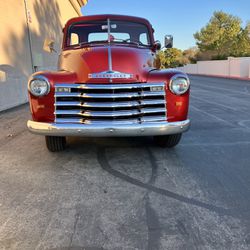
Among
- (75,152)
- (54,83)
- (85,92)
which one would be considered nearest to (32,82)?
(54,83)

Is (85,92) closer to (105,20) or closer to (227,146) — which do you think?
(105,20)

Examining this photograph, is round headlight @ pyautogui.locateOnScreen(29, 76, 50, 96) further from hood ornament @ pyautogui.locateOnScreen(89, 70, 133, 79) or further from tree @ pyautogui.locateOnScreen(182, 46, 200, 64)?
tree @ pyautogui.locateOnScreen(182, 46, 200, 64)

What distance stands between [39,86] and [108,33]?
197 cm

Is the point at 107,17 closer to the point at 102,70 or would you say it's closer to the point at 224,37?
the point at 102,70

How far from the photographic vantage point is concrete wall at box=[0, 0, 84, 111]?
853 centimetres

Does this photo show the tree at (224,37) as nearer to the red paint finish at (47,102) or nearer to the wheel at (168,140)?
the wheel at (168,140)

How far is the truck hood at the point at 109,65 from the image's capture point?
3789mm

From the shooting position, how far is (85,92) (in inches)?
147

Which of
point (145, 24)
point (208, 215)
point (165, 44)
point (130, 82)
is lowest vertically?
point (208, 215)

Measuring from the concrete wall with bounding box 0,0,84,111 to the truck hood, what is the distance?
4.91 meters

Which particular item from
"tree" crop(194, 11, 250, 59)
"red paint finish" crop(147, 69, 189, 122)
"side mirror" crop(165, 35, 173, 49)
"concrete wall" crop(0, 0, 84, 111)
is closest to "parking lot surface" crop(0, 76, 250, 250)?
"red paint finish" crop(147, 69, 189, 122)

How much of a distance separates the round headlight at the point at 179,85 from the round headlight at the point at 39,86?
1.69 m

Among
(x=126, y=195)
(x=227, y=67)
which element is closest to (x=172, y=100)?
(x=126, y=195)

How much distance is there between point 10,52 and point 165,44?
18.0 ft
